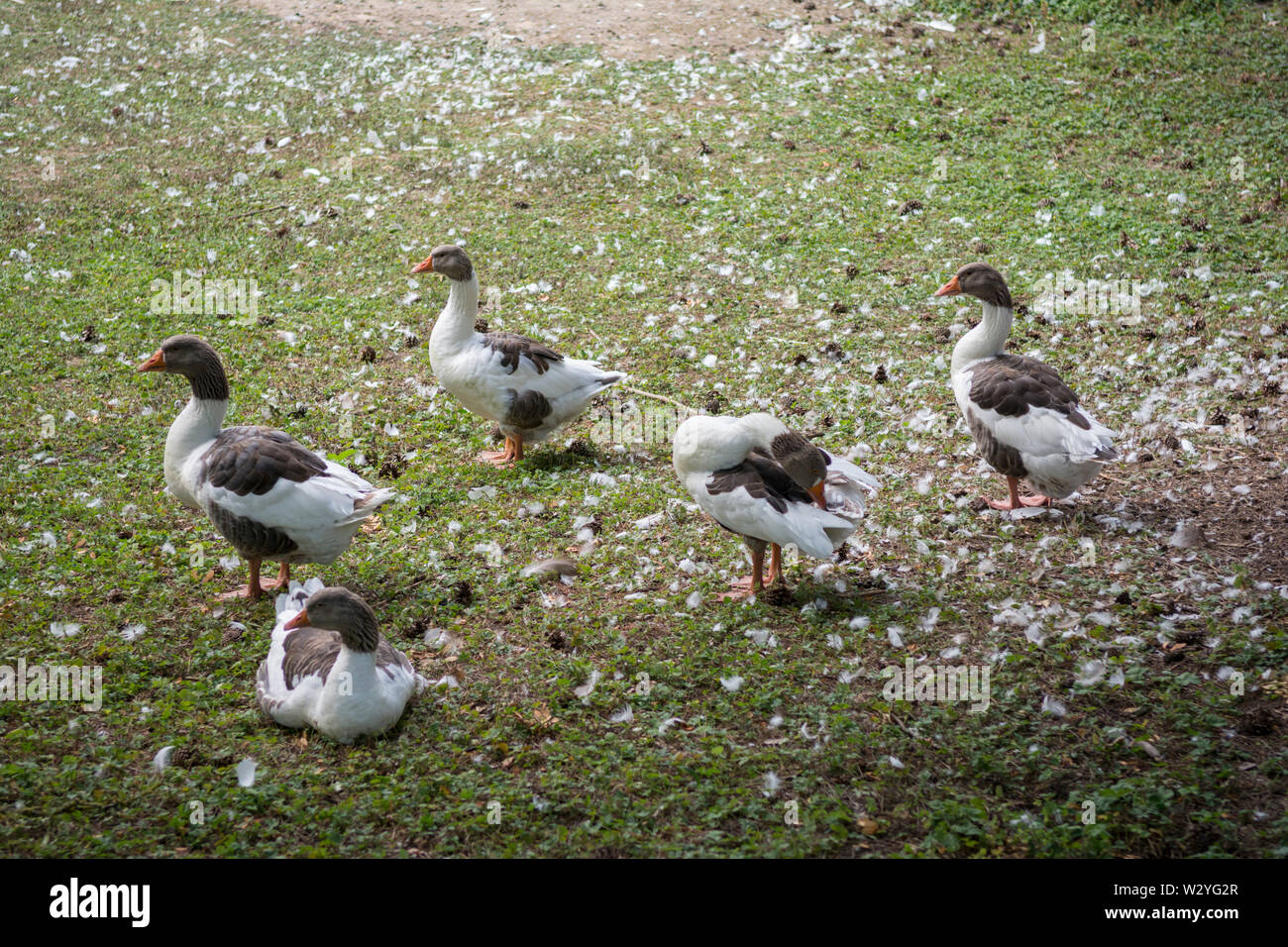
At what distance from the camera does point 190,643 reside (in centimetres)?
746

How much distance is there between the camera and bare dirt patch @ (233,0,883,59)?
19.4 meters

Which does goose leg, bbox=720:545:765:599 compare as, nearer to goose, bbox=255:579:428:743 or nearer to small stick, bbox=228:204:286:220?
goose, bbox=255:579:428:743

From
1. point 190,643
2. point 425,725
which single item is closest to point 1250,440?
point 425,725

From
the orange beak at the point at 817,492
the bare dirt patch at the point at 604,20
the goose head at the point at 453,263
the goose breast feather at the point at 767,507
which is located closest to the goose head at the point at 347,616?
the goose breast feather at the point at 767,507

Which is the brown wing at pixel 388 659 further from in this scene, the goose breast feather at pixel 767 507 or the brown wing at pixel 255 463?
the goose breast feather at pixel 767 507

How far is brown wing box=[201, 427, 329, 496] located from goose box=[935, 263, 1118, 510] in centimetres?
531

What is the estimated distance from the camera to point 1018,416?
845cm

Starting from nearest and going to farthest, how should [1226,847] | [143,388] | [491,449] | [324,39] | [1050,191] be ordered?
[1226,847], [491,449], [143,388], [1050,191], [324,39]

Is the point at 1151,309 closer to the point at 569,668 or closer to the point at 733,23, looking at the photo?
the point at 569,668

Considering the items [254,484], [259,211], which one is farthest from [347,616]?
[259,211]

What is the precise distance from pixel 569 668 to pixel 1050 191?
1084 centimetres

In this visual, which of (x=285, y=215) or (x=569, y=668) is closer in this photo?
(x=569, y=668)

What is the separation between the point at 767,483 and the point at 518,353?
3001 mm

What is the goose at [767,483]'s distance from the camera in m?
7.45
